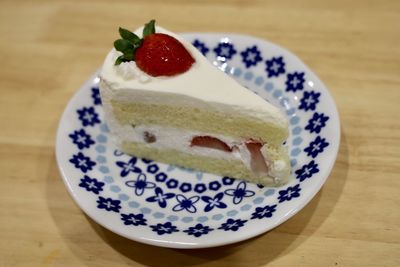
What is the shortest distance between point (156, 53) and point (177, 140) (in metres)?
0.26

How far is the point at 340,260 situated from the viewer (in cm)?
111

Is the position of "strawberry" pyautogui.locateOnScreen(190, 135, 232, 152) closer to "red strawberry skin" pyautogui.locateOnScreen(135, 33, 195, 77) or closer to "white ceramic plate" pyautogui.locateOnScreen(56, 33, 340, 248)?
"white ceramic plate" pyautogui.locateOnScreen(56, 33, 340, 248)

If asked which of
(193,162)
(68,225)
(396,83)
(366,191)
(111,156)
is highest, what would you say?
(396,83)

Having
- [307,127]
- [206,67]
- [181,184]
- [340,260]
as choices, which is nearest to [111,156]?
[181,184]

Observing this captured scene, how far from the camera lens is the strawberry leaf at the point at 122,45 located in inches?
51.2

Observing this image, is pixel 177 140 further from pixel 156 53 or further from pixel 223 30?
pixel 223 30

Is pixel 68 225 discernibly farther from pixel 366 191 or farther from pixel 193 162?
pixel 366 191

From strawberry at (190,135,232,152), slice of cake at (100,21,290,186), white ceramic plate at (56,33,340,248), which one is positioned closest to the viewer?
white ceramic plate at (56,33,340,248)

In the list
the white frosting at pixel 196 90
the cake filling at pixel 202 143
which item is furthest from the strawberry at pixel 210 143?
the white frosting at pixel 196 90

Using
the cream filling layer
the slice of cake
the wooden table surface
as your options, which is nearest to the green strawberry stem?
the slice of cake

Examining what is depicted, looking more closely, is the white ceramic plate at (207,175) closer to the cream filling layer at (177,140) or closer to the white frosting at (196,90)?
the cream filling layer at (177,140)

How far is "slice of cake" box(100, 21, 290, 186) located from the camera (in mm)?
1239

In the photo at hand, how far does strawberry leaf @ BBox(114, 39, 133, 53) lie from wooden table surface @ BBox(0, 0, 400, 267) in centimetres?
41

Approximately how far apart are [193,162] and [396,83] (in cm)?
69
